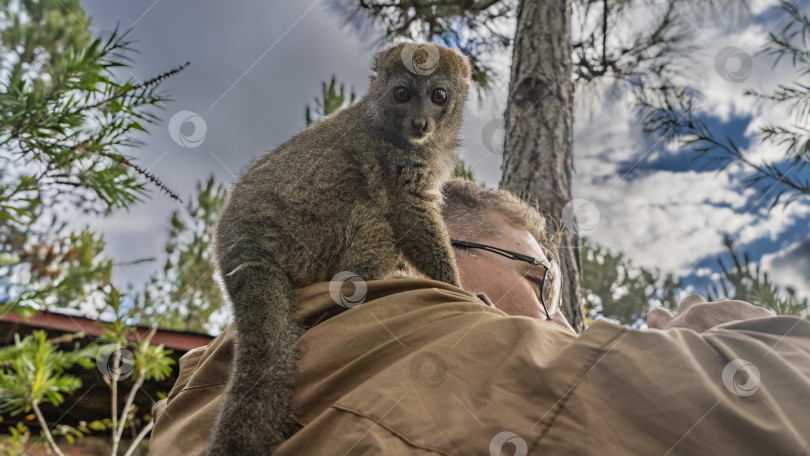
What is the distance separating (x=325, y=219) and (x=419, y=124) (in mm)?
742

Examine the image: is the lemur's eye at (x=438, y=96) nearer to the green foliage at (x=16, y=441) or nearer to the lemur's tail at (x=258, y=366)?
the lemur's tail at (x=258, y=366)

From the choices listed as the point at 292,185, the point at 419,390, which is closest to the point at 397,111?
the point at 292,185

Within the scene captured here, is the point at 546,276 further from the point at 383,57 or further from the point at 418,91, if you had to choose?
the point at 383,57

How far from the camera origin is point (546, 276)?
9.36 ft

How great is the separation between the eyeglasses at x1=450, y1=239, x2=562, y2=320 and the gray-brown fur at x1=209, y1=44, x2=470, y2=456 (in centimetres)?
26

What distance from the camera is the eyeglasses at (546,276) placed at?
2742 millimetres

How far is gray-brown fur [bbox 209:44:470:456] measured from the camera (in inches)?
64.9

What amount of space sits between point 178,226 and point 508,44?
5432 millimetres

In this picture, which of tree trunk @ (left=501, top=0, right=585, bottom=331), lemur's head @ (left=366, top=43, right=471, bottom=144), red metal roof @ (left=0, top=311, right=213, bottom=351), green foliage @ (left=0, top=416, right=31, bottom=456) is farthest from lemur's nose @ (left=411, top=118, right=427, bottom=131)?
green foliage @ (left=0, top=416, right=31, bottom=456)

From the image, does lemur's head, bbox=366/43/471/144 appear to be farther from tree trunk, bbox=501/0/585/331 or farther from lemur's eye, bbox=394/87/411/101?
tree trunk, bbox=501/0/585/331

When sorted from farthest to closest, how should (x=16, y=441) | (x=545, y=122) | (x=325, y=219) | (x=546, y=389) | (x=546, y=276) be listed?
(x=545, y=122) < (x=16, y=441) < (x=546, y=276) < (x=325, y=219) < (x=546, y=389)

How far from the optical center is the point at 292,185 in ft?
7.36

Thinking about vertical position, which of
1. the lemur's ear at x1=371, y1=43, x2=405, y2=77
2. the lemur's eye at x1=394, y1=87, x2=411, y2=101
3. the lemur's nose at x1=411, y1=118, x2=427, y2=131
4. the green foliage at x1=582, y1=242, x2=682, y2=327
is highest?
the lemur's ear at x1=371, y1=43, x2=405, y2=77

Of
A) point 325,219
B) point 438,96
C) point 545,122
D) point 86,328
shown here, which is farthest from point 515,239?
point 86,328
